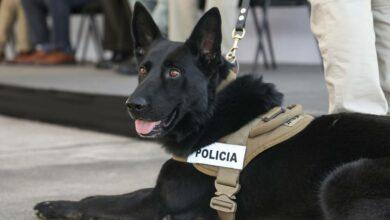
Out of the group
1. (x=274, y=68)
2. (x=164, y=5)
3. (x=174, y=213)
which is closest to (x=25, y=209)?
(x=174, y=213)

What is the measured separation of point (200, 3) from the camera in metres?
5.78

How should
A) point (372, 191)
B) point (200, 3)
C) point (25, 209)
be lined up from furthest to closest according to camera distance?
point (200, 3) → point (25, 209) → point (372, 191)

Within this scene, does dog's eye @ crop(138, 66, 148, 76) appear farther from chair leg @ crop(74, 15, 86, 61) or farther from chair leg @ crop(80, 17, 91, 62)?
chair leg @ crop(80, 17, 91, 62)

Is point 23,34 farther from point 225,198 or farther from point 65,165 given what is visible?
point 225,198

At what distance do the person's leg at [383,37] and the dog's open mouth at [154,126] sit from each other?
123 centimetres

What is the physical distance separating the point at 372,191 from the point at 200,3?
404cm

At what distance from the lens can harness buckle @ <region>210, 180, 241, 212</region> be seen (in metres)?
2.17

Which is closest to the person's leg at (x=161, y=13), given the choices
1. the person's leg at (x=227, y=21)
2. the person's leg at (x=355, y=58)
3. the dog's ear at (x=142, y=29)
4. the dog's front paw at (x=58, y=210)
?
the person's leg at (x=227, y=21)

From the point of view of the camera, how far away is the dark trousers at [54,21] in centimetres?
748

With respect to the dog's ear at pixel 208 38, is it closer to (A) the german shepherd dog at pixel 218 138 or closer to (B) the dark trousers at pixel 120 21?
(A) the german shepherd dog at pixel 218 138

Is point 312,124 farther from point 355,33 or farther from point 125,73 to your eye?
point 125,73

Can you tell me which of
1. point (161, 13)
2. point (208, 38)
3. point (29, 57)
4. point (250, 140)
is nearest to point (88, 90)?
point (161, 13)

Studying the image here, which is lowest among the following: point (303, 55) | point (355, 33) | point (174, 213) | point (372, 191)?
point (303, 55)

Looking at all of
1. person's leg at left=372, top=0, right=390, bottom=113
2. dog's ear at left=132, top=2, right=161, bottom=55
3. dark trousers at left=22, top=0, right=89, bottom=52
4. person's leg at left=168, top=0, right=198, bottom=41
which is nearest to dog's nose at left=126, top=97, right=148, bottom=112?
dog's ear at left=132, top=2, right=161, bottom=55
